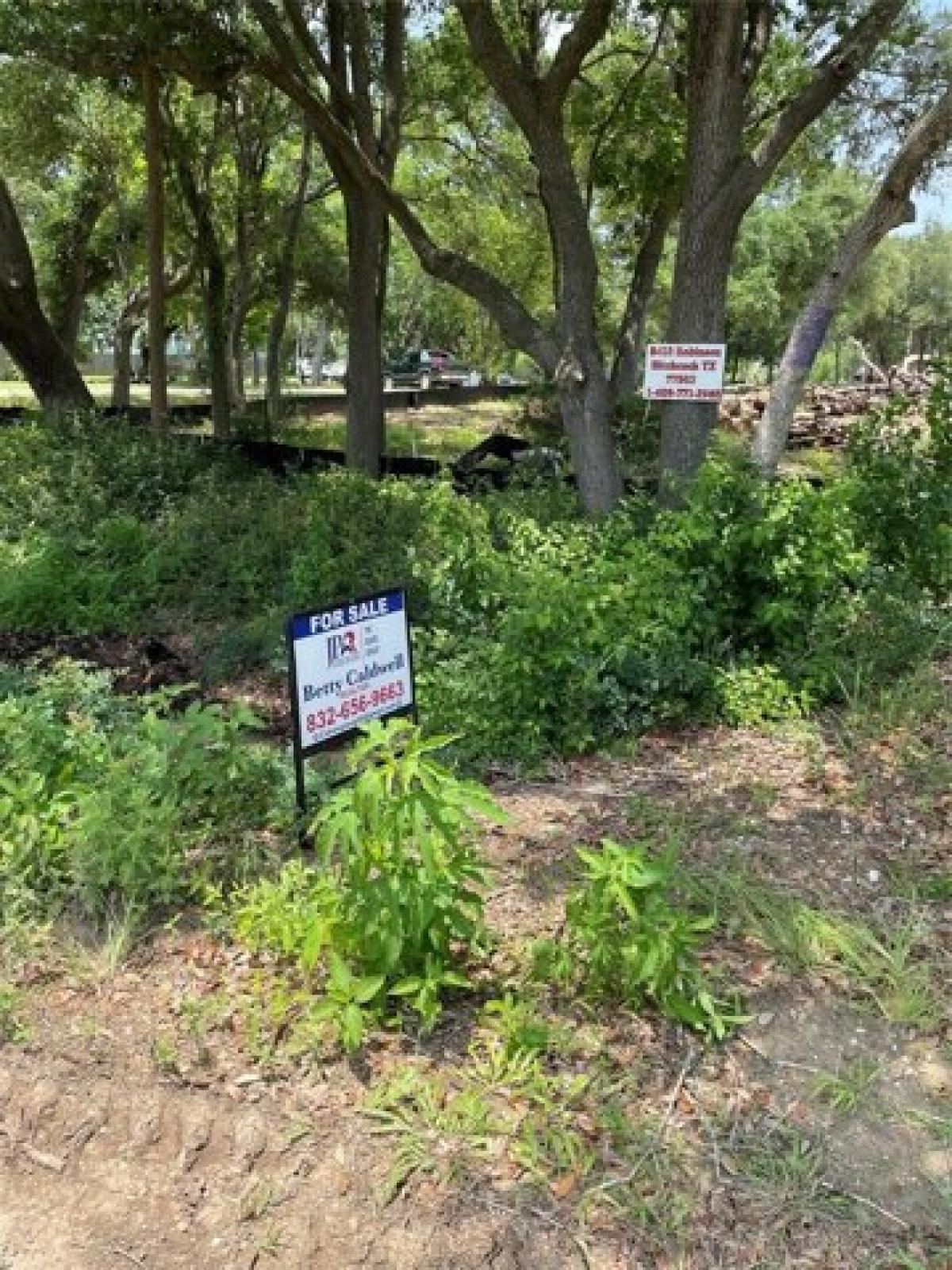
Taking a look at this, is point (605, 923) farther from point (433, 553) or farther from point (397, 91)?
point (397, 91)

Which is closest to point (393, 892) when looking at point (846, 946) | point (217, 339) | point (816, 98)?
point (846, 946)

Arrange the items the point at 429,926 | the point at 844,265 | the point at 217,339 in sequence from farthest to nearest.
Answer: the point at 217,339 → the point at 844,265 → the point at 429,926

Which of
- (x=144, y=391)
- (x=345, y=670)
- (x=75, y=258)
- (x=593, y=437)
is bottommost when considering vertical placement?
(x=345, y=670)

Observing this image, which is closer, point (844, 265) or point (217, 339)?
point (844, 265)

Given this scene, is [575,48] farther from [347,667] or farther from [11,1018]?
[11,1018]

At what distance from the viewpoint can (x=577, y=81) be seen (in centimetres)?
1160

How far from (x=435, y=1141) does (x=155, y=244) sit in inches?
408

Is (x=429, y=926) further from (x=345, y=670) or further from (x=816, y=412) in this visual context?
(x=816, y=412)

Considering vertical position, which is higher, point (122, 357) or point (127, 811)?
point (122, 357)

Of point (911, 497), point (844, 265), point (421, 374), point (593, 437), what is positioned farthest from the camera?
point (421, 374)

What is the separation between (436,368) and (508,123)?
2591 centimetres

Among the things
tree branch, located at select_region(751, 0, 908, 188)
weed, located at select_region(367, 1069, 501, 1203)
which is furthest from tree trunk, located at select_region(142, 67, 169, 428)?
weed, located at select_region(367, 1069, 501, 1203)

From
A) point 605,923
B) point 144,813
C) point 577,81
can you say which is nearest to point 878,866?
point 605,923

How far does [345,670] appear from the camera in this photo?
132 inches
